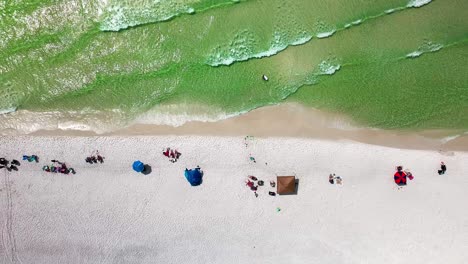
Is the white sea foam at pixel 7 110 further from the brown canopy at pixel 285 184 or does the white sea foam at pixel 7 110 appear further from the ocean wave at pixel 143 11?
the brown canopy at pixel 285 184

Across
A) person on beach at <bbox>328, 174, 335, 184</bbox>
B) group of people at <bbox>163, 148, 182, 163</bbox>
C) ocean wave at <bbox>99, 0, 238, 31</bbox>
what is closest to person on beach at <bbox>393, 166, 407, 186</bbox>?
person on beach at <bbox>328, 174, 335, 184</bbox>

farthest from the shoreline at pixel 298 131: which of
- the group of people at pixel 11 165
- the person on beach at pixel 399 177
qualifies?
the group of people at pixel 11 165

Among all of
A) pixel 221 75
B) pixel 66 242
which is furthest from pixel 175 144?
pixel 66 242

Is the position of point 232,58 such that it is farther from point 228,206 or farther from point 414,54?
point 414,54

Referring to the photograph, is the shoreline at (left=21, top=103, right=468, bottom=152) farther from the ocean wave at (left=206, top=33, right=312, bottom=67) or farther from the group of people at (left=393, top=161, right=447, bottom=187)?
the ocean wave at (left=206, top=33, right=312, bottom=67)

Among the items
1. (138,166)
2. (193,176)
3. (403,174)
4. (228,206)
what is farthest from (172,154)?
(403,174)

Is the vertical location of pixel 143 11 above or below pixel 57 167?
above
